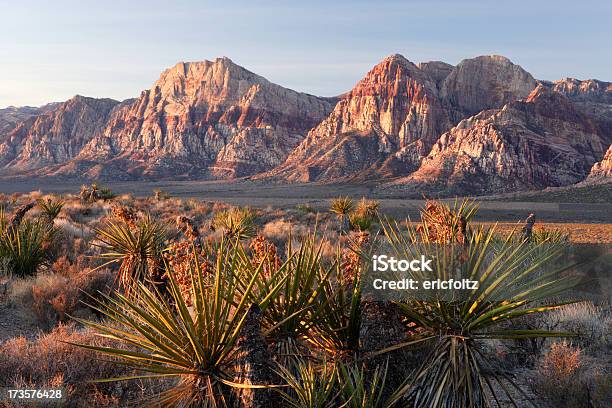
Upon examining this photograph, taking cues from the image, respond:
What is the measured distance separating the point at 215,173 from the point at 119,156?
121ft

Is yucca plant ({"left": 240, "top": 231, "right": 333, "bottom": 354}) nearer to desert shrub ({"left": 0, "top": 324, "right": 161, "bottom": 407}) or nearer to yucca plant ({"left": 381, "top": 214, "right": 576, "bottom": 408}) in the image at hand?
yucca plant ({"left": 381, "top": 214, "right": 576, "bottom": 408})

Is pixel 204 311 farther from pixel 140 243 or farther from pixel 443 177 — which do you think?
pixel 443 177

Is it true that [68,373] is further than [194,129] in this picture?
No

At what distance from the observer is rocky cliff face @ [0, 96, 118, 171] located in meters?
146

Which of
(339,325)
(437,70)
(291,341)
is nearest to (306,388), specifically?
(291,341)

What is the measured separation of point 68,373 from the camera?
498 centimetres

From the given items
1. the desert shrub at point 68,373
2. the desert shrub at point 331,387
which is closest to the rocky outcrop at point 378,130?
the desert shrub at point 68,373

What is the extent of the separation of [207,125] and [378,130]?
57753mm

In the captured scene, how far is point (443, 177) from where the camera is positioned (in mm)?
78188

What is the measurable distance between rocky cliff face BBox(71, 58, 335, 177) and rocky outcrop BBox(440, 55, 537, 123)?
A: 44.4 metres

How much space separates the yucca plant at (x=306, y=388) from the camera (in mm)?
3482

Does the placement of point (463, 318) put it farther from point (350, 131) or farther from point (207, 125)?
point (207, 125)

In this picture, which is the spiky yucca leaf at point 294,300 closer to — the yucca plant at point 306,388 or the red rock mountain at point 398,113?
the yucca plant at point 306,388

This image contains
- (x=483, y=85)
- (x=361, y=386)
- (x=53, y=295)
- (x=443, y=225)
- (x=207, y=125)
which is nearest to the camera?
(x=361, y=386)
